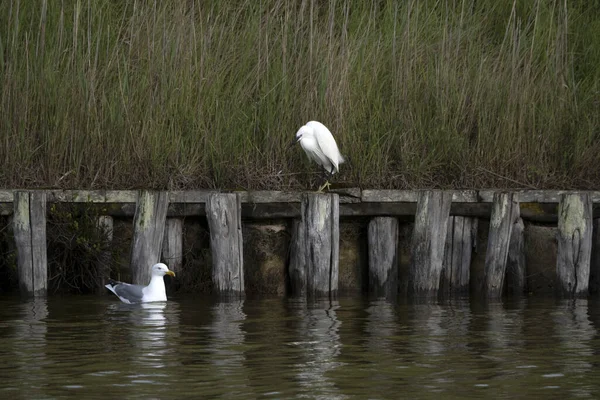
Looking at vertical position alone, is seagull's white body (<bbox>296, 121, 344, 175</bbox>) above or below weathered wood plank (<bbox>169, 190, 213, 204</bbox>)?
above

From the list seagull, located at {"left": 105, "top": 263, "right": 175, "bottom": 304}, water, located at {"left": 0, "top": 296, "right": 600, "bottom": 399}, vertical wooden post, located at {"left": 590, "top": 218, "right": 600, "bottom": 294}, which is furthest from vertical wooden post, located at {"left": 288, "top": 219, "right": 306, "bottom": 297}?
vertical wooden post, located at {"left": 590, "top": 218, "right": 600, "bottom": 294}

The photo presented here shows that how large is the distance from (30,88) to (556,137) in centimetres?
420

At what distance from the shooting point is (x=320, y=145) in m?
8.27

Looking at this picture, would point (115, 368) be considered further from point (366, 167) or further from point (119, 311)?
point (366, 167)

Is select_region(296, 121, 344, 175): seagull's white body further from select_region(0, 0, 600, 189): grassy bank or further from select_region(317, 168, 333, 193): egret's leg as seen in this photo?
select_region(0, 0, 600, 189): grassy bank

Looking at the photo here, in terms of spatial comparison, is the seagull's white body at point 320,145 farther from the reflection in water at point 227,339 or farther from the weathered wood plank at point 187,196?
the reflection in water at point 227,339

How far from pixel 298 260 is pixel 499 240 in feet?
4.72

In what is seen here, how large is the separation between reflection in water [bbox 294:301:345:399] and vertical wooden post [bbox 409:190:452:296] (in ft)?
2.25

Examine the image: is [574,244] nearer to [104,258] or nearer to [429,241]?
[429,241]

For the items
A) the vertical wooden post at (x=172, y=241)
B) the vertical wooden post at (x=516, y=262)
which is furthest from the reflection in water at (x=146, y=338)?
the vertical wooden post at (x=516, y=262)

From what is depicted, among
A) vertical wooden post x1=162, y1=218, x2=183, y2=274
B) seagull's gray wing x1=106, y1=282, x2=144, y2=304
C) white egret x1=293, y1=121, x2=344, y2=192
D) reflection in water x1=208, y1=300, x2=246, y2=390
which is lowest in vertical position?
reflection in water x1=208, y1=300, x2=246, y2=390

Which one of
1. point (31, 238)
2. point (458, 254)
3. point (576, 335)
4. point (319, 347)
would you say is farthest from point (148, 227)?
point (576, 335)

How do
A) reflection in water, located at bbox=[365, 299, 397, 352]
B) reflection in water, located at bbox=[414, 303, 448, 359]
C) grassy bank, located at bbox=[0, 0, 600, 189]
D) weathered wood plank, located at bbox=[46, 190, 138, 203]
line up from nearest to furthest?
reflection in water, located at bbox=[414, 303, 448, 359] → reflection in water, located at bbox=[365, 299, 397, 352] → weathered wood plank, located at bbox=[46, 190, 138, 203] → grassy bank, located at bbox=[0, 0, 600, 189]

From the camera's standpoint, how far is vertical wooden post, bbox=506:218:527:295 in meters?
8.49
